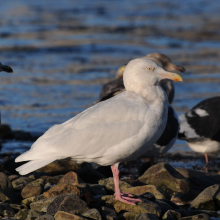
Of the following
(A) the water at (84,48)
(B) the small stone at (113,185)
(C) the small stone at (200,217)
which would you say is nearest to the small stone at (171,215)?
(C) the small stone at (200,217)

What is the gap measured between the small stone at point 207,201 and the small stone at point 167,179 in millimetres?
472

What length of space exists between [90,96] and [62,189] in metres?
6.32

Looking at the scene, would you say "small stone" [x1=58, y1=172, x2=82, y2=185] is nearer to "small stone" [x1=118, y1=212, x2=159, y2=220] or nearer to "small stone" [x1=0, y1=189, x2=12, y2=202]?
"small stone" [x1=0, y1=189, x2=12, y2=202]

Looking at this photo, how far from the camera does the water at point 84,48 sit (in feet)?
34.7

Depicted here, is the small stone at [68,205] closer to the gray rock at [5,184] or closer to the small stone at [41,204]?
the small stone at [41,204]

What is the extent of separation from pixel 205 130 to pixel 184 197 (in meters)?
2.31

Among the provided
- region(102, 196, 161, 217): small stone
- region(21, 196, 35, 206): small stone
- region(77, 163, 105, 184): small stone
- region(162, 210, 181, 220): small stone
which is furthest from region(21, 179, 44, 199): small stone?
region(162, 210, 181, 220): small stone

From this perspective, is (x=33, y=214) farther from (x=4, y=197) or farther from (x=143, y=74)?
(x=143, y=74)

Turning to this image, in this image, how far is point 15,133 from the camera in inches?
335

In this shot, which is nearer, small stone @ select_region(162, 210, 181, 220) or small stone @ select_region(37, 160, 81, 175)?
small stone @ select_region(162, 210, 181, 220)

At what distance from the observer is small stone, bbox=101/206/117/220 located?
4444mm

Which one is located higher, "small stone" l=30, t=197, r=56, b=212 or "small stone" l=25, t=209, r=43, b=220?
"small stone" l=25, t=209, r=43, b=220

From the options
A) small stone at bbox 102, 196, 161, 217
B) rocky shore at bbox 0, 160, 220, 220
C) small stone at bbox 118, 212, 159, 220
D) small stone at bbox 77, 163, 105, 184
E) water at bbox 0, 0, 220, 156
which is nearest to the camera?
small stone at bbox 118, 212, 159, 220

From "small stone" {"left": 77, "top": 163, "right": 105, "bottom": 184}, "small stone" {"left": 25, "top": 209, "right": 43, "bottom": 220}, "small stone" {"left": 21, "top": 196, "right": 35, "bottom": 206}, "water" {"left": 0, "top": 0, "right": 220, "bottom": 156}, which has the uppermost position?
"small stone" {"left": 25, "top": 209, "right": 43, "bottom": 220}
